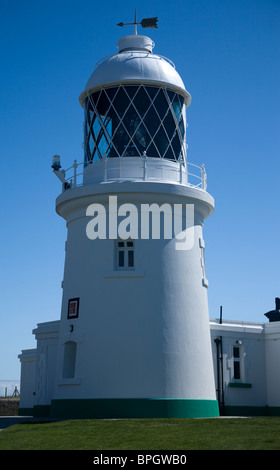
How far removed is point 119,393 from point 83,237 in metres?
4.98

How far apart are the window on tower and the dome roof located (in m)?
0.22

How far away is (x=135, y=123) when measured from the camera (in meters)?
22.0

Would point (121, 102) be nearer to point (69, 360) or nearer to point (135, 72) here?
point (135, 72)

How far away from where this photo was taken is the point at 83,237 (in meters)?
22.1

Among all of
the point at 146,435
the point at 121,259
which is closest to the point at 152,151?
the point at 121,259

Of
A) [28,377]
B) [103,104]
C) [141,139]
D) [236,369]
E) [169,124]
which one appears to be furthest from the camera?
[28,377]

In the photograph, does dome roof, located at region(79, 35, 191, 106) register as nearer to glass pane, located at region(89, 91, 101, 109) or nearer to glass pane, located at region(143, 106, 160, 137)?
glass pane, located at region(89, 91, 101, 109)

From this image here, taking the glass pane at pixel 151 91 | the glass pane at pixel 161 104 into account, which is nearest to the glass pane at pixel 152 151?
the glass pane at pixel 161 104

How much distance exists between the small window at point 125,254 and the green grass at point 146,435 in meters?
5.17

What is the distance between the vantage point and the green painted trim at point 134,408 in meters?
20.0

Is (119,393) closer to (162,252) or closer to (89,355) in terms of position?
(89,355)

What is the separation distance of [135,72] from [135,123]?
1687mm
